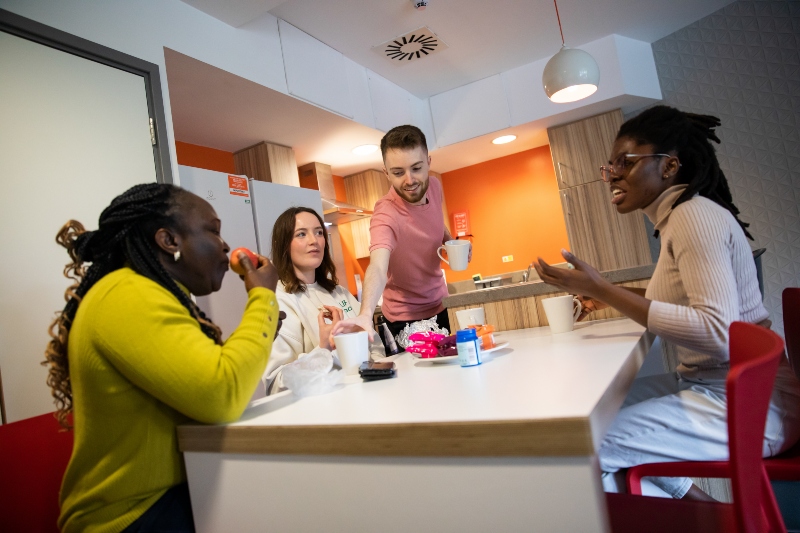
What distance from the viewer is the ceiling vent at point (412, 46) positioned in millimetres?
3904

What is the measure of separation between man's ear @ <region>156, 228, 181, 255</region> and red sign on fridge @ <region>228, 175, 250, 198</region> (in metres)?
2.12

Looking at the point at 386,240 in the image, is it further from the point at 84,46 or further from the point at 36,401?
the point at 84,46

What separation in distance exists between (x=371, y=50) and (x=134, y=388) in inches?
143

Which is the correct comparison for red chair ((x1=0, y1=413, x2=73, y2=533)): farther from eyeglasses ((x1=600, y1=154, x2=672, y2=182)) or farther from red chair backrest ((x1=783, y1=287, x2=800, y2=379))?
red chair backrest ((x1=783, y1=287, x2=800, y2=379))

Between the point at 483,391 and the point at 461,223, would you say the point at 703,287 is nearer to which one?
the point at 483,391

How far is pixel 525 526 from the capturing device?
0.66m

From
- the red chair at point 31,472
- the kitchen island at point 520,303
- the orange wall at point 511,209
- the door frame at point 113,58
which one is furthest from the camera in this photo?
the orange wall at point 511,209

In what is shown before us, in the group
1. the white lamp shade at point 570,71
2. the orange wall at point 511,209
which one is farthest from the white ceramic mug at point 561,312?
the orange wall at point 511,209

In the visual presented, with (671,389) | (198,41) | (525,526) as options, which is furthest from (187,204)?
(198,41)

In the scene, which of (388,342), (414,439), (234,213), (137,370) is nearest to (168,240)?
(137,370)

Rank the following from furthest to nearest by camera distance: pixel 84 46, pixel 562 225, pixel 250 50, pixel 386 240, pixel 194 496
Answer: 1. pixel 562 225
2. pixel 250 50
3. pixel 84 46
4. pixel 386 240
5. pixel 194 496

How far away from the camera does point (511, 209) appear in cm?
586

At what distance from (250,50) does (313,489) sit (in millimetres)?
2910

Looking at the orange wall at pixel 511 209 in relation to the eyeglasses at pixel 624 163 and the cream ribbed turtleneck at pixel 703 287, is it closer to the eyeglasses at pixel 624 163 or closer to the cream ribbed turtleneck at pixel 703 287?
the eyeglasses at pixel 624 163
